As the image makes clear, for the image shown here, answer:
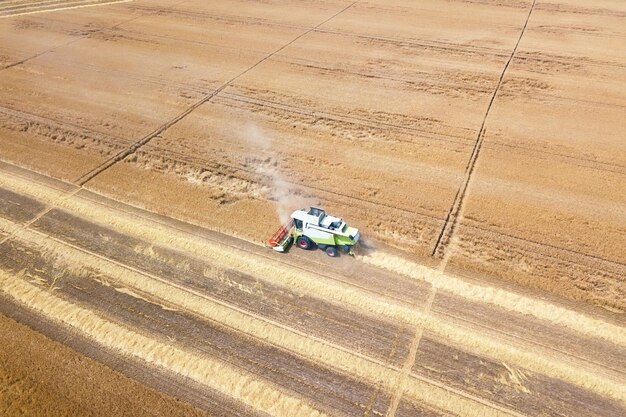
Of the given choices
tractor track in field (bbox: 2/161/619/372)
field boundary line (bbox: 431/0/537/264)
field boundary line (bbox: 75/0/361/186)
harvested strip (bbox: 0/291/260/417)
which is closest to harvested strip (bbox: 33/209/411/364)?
tractor track in field (bbox: 2/161/619/372)

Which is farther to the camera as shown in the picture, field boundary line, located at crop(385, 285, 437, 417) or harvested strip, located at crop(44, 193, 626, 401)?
harvested strip, located at crop(44, 193, 626, 401)

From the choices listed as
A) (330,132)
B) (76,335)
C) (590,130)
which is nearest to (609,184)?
(590,130)

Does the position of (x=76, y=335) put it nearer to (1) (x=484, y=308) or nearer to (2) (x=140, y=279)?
(2) (x=140, y=279)

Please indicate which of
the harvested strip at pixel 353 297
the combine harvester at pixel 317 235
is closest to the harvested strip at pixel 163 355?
the harvested strip at pixel 353 297

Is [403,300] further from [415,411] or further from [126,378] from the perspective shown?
[126,378]

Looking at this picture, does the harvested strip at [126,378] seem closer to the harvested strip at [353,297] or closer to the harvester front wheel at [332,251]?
the harvested strip at [353,297]

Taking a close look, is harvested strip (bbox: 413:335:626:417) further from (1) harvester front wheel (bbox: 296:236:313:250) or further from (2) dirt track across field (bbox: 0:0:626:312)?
(1) harvester front wheel (bbox: 296:236:313:250)
